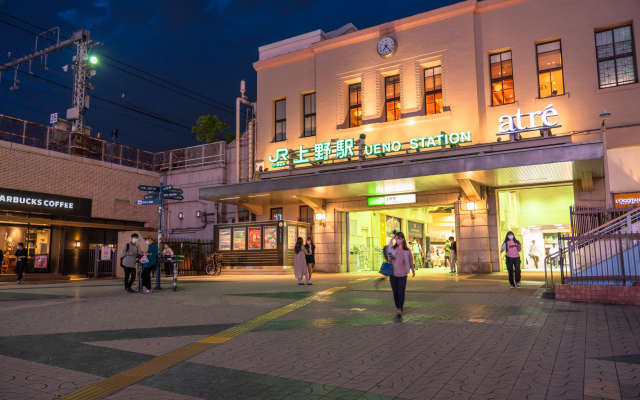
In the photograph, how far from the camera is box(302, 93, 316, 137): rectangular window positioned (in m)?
24.8

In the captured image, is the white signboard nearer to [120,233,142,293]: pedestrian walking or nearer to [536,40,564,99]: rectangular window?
[120,233,142,293]: pedestrian walking

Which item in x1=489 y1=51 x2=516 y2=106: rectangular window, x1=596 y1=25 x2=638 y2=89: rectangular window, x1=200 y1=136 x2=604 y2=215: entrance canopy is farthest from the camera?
x1=489 y1=51 x2=516 y2=106: rectangular window

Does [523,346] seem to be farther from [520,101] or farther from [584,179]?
[520,101]

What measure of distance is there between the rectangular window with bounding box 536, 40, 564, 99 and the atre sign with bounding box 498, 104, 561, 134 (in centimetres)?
106

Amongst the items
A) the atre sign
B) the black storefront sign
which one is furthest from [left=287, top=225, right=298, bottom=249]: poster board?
the black storefront sign

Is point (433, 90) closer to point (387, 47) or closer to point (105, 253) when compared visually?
point (387, 47)

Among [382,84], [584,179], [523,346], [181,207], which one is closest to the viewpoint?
[523,346]

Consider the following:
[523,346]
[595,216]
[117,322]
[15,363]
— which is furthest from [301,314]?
[595,216]

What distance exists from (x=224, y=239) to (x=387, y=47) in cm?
1318

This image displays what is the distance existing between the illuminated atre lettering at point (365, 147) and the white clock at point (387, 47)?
4.55 metres

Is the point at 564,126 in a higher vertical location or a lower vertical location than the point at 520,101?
lower

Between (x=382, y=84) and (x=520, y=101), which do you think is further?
(x=382, y=84)

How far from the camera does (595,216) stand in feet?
43.9

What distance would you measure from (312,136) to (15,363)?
20058 mm
